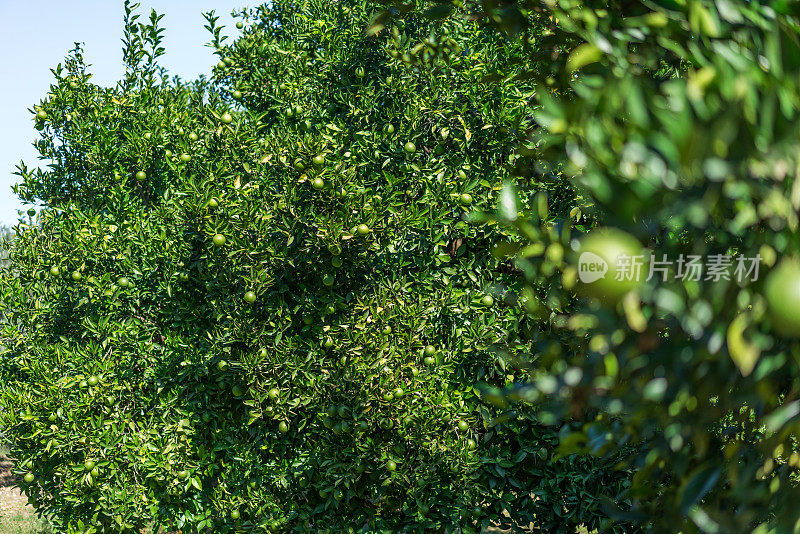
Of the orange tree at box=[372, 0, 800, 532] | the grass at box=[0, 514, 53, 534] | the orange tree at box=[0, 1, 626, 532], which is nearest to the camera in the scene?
the orange tree at box=[372, 0, 800, 532]

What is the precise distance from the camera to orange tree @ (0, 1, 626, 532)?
4.92m

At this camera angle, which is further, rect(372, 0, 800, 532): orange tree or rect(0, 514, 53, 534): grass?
rect(0, 514, 53, 534): grass

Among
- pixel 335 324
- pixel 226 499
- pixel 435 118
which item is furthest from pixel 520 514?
pixel 435 118

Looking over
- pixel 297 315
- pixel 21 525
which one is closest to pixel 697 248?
pixel 297 315

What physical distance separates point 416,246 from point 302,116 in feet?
5.51

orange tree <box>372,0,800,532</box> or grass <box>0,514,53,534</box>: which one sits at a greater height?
orange tree <box>372,0,800,532</box>

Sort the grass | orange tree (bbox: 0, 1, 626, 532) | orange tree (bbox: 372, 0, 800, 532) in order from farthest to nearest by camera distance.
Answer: the grass → orange tree (bbox: 0, 1, 626, 532) → orange tree (bbox: 372, 0, 800, 532)

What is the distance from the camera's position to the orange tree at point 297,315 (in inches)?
194

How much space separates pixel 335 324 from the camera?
507 cm

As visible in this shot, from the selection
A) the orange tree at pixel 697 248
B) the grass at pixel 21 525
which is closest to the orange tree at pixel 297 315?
the orange tree at pixel 697 248

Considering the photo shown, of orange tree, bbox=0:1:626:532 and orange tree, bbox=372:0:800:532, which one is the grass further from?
orange tree, bbox=372:0:800:532

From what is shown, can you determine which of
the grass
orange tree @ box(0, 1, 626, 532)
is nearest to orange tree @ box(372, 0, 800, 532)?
orange tree @ box(0, 1, 626, 532)

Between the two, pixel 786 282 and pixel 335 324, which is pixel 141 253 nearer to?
pixel 335 324

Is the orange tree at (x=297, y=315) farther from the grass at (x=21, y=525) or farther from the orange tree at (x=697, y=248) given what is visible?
the grass at (x=21, y=525)
